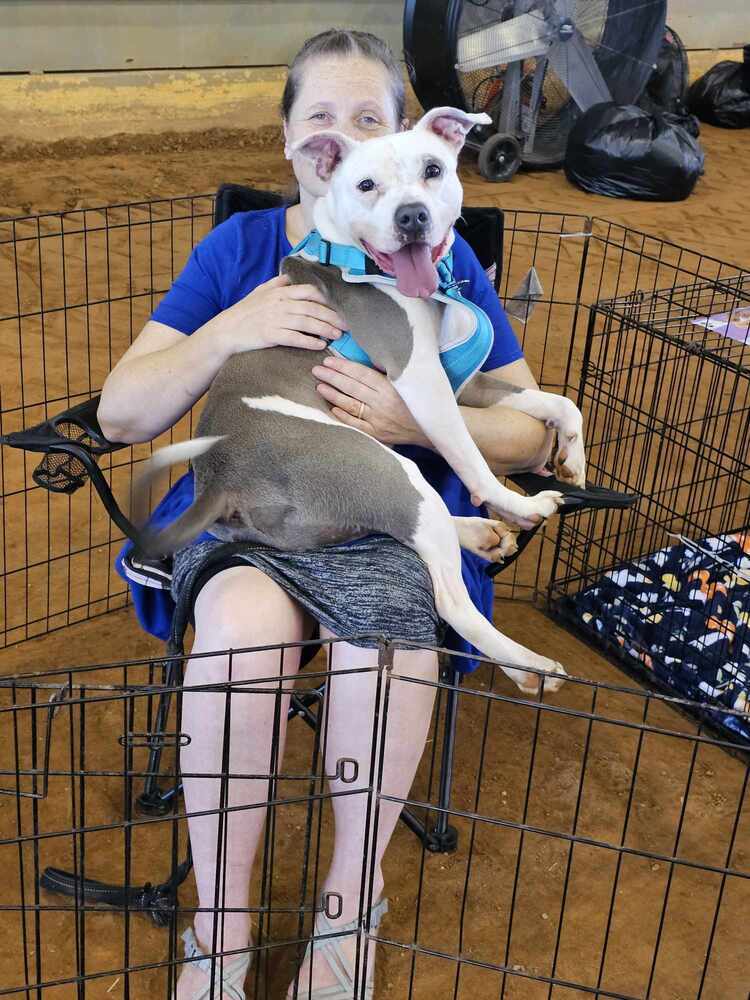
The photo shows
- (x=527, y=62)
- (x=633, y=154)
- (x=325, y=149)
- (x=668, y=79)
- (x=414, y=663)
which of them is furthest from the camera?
(x=668, y=79)

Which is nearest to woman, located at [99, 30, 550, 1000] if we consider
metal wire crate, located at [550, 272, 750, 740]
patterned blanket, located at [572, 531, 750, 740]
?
metal wire crate, located at [550, 272, 750, 740]

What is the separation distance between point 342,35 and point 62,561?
6.08ft

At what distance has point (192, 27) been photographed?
7.82 meters

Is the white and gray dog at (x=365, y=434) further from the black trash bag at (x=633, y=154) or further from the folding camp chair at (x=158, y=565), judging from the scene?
the black trash bag at (x=633, y=154)

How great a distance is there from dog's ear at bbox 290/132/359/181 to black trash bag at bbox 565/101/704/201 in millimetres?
5912

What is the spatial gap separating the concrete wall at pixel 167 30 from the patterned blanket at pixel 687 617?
604 centimetres

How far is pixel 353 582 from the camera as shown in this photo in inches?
71.6

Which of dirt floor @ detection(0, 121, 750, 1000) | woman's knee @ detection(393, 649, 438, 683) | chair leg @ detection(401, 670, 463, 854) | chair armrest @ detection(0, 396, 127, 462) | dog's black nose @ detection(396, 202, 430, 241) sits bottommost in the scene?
dirt floor @ detection(0, 121, 750, 1000)

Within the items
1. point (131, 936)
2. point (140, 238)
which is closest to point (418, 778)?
point (131, 936)

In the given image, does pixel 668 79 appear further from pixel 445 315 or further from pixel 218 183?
pixel 445 315

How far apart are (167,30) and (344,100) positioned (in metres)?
6.45

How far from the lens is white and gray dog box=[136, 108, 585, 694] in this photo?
1819mm

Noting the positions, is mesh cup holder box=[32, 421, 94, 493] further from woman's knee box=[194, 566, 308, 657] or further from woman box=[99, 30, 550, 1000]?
woman's knee box=[194, 566, 308, 657]

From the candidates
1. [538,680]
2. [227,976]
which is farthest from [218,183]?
[227,976]
